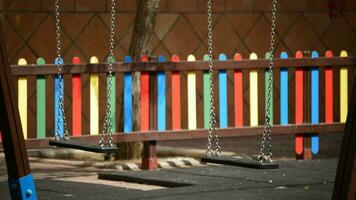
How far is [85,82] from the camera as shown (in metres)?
16.0

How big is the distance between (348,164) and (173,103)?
591cm

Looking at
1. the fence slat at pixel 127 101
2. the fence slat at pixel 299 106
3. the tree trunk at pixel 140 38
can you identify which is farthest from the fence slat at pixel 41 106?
the fence slat at pixel 299 106

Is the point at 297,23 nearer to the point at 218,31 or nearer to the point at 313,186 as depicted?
the point at 218,31

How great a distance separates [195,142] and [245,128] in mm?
3308

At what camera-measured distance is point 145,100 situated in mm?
12906

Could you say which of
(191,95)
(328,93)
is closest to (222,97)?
(191,95)

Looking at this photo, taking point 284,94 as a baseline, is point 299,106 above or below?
below

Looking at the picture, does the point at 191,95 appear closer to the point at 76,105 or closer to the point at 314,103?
the point at 76,105

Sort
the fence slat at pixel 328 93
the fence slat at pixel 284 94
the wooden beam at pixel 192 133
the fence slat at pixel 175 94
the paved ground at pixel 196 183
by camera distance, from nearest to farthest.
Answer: the paved ground at pixel 196 183 < the wooden beam at pixel 192 133 < the fence slat at pixel 175 94 < the fence slat at pixel 284 94 < the fence slat at pixel 328 93

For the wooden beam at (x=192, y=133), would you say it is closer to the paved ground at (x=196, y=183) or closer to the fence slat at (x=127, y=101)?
the fence slat at (x=127, y=101)

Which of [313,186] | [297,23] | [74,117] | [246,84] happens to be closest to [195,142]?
[246,84]

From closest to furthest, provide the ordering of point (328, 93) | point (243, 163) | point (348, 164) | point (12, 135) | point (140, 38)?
point (348, 164) → point (12, 135) → point (243, 163) → point (328, 93) → point (140, 38)

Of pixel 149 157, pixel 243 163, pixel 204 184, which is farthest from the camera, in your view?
pixel 149 157

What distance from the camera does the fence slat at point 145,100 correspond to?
1284cm
